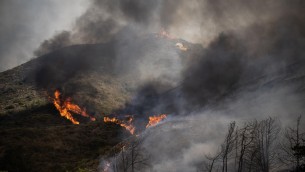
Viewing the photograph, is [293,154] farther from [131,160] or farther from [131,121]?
[131,121]

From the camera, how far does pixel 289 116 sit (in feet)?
208

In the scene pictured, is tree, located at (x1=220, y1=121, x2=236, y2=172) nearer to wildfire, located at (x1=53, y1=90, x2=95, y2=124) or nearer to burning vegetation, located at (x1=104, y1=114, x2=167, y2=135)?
burning vegetation, located at (x1=104, y1=114, x2=167, y2=135)

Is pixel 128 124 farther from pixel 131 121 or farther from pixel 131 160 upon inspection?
pixel 131 160

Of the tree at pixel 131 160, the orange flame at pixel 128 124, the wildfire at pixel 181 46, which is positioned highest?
the wildfire at pixel 181 46

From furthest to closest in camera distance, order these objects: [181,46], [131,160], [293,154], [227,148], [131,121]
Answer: [181,46], [131,121], [131,160], [227,148], [293,154]

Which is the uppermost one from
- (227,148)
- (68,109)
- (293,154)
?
(68,109)

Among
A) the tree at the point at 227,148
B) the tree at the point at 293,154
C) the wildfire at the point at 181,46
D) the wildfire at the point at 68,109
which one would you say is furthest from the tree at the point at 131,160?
the wildfire at the point at 181,46

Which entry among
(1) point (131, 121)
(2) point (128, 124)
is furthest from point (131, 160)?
(1) point (131, 121)

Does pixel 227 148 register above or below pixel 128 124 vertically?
below

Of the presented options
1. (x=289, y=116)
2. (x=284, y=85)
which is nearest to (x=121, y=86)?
(x=284, y=85)

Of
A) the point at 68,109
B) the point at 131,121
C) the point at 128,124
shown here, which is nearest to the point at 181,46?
the point at 131,121

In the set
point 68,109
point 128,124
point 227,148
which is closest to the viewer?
point 227,148

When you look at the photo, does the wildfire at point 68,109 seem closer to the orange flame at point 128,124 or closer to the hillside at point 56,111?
the hillside at point 56,111

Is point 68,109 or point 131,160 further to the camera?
point 68,109
